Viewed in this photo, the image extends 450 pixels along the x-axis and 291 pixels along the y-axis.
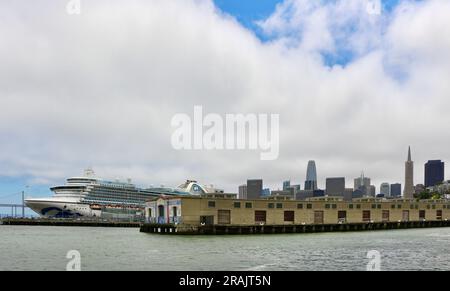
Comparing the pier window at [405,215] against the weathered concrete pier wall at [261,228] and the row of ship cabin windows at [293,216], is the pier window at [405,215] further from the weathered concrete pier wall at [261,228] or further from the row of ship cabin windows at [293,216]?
the weathered concrete pier wall at [261,228]

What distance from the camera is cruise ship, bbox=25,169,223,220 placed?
166 meters

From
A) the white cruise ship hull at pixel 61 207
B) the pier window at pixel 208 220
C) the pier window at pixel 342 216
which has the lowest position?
the white cruise ship hull at pixel 61 207

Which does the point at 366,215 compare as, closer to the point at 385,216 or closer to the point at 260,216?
the point at 385,216

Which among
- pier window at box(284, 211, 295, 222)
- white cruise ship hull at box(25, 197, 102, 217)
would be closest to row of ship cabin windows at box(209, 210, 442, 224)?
pier window at box(284, 211, 295, 222)

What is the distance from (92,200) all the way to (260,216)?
91.1m

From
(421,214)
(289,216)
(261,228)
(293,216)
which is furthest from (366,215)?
(261,228)

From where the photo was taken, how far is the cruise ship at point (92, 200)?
166m

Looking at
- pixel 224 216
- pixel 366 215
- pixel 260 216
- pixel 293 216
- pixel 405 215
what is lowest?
pixel 405 215

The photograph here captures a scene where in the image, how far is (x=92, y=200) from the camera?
171000 millimetres

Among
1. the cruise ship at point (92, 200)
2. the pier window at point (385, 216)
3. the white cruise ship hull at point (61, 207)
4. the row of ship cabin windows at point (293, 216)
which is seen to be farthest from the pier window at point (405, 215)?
the white cruise ship hull at point (61, 207)

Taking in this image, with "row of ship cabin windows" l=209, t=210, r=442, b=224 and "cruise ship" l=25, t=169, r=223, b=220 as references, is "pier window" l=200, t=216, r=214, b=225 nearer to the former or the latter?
"row of ship cabin windows" l=209, t=210, r=442, b=224

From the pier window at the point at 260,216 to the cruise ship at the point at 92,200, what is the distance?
3095 inches
